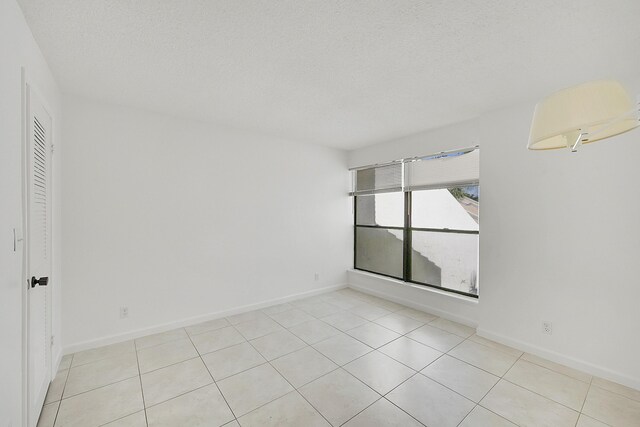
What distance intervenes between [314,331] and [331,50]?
282cm

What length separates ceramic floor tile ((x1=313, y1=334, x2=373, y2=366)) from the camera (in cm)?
258

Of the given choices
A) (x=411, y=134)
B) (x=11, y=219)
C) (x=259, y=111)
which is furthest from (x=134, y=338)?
(x=411, y=134)

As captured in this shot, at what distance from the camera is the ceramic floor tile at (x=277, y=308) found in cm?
371

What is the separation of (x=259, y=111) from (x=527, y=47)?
7.93 feet

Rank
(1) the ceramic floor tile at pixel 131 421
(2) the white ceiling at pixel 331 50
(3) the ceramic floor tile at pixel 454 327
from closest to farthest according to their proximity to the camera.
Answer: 1. (2) the white ceiling at pixel 331 50
2. (1) the ceramic floor tile at pixel 131 421
3. (3) the ceramic floor tile at pixel 454 327

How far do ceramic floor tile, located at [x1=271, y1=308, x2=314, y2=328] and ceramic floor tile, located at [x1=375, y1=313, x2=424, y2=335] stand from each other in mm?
939

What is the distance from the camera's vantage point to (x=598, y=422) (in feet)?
5.90

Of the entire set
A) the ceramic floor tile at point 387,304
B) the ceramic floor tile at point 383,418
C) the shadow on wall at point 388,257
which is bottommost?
the ceramic floor tile at point 383,418

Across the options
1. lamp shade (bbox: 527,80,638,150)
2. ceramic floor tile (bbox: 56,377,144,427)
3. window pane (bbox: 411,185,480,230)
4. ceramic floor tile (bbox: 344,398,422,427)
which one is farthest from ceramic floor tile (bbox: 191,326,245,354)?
lamp shade (bbox: 527,80,638,150)

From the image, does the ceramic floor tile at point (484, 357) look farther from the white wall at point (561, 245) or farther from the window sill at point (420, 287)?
the window sill at point (420, 287)

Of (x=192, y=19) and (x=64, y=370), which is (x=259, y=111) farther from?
(x=64, y=370)

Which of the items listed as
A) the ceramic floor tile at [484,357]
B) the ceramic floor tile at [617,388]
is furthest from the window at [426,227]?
the ceramic floor tile at [617,388]

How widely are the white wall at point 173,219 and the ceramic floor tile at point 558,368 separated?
113 inches

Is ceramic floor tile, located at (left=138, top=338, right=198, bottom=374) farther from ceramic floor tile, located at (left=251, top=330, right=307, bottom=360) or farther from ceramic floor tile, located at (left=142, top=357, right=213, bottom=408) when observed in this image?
ceramic floor tile, located at (left=251, top=330, right=307, bottom=360)
